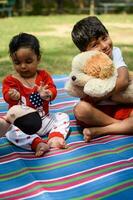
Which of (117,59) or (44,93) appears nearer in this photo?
(44,93)

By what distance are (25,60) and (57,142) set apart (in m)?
0.56

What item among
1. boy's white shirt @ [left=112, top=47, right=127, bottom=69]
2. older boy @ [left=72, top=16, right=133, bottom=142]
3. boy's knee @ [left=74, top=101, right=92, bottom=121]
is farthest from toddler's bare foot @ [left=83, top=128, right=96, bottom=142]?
boy's white shirt @ [left=112, top=47, right=127, bottom=69]

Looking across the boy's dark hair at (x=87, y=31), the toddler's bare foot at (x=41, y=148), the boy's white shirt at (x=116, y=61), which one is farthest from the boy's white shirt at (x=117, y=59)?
the toddler's bare foot at (x=41, y=148)

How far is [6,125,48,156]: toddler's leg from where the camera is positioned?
2451mm

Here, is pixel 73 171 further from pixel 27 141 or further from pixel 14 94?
pixel 14 94

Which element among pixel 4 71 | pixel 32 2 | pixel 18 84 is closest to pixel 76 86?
pixel 18 84

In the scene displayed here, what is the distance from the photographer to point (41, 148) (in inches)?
96.0

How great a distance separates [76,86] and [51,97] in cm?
20

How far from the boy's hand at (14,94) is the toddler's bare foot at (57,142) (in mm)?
345

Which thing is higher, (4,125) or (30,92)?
(30,92)

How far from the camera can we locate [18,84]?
2668 mm

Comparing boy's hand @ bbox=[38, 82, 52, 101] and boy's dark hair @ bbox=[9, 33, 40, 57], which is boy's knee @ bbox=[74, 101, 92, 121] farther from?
boy's dark hair @ bbox=[9, 33, 40, 57]

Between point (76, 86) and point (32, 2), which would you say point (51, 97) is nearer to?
point (76, 86)

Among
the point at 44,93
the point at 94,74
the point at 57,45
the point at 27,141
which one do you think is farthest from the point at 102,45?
the point at 57,45
